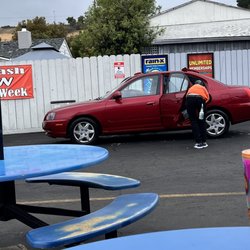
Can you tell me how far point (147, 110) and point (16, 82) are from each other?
212 inches

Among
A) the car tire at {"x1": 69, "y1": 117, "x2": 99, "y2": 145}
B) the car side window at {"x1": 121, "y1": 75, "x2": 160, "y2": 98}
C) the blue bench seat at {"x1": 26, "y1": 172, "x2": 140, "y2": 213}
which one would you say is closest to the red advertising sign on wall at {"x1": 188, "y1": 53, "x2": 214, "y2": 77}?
the car side window at {"x1": 121, "y1": 75, "x2": 160, "y2": 98}

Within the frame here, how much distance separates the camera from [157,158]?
10172 millimetres

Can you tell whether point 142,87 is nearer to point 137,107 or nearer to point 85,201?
point 137,107

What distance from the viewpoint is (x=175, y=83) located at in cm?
1213

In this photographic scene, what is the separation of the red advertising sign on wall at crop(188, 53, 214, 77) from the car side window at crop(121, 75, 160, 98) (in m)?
4.56

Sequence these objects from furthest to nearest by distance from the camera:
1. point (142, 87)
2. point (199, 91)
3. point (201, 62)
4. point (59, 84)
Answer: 1. point (201, 62)
2. point (59, 84)
3. point (142, 87)
4. point (199, 91)

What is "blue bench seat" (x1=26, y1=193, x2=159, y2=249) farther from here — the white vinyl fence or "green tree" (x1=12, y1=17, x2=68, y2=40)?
"green tree" (x1=12, y1=17, x2=68, y2=40)

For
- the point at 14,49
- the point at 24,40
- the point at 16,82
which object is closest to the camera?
the point at 16,82

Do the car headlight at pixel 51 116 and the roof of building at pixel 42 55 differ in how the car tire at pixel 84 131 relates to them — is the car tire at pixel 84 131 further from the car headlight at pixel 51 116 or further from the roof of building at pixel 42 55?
the roof of building at pixel 42 55

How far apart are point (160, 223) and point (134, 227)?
11.3 inches

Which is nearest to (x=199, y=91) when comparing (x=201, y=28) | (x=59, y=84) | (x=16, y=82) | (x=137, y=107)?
(x=137, y=107)

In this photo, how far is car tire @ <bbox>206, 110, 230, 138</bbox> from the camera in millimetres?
12062

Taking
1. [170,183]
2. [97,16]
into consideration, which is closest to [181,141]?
[170,183]

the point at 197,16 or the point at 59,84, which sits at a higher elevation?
the point at 197,16
